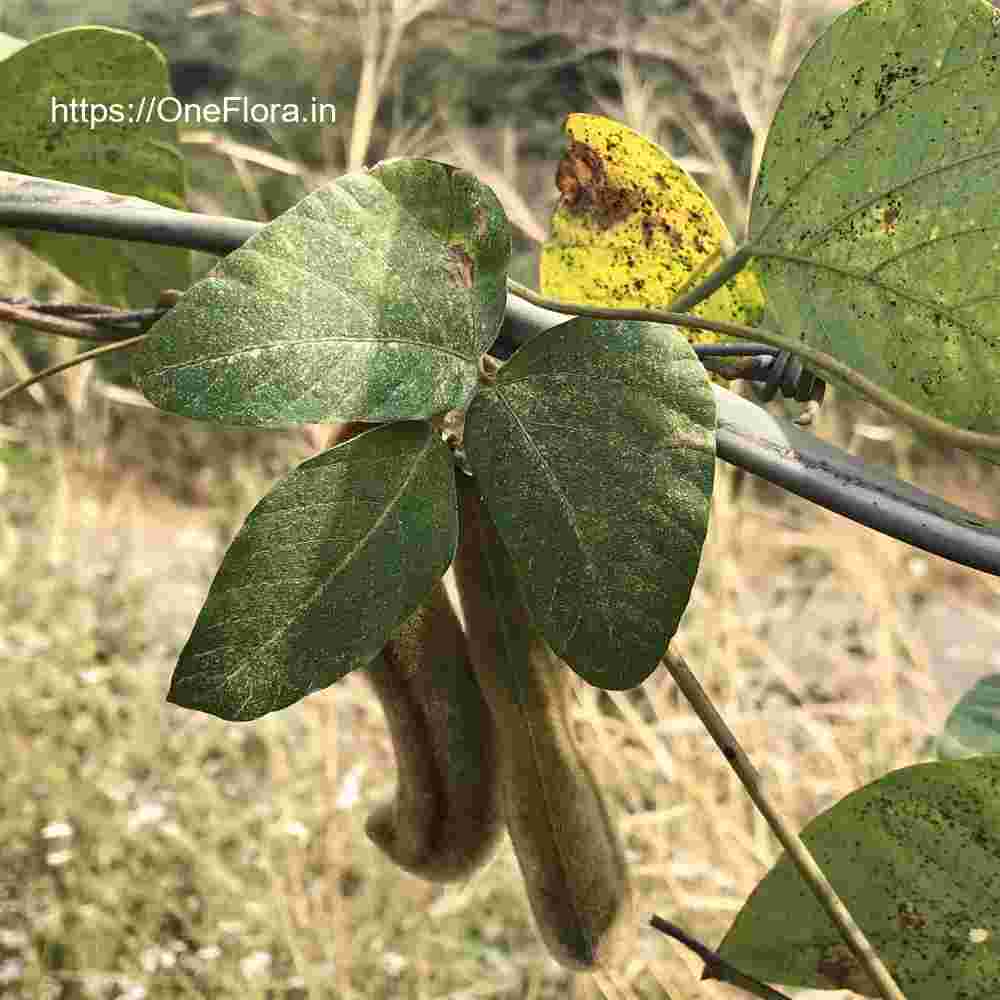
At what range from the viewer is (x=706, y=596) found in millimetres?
1896

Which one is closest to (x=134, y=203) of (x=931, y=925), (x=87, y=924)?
(x=931, y=925)

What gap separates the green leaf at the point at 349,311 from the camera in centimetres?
17

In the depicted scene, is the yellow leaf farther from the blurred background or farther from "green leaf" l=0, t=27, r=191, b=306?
the blurred background

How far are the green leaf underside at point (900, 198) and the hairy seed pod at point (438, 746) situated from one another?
86 mm

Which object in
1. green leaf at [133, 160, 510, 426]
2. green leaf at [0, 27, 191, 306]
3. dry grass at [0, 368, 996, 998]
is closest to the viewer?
green leaf at [133, 160, 510, 426]

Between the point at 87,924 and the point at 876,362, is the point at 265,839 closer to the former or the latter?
the point at 87,924

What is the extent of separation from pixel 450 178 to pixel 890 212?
0.24ft

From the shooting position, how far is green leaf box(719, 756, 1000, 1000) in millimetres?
238

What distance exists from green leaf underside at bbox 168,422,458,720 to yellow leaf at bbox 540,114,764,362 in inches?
3.7

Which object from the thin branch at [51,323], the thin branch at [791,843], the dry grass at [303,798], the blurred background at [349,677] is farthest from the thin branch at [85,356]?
the dry grass at [303,798]

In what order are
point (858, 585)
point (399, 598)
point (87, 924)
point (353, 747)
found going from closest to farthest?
point (399, 598) < point (87, 924) < point (858, 585) < point (353, 747)

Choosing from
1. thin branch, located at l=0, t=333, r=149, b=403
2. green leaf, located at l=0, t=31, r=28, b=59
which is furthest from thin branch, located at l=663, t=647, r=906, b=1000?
green leaf, located at l=0, t=31, r=28, b=59

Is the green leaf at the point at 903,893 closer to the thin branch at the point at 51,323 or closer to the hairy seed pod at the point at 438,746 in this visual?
the hairy seed pod at the point at 438,746

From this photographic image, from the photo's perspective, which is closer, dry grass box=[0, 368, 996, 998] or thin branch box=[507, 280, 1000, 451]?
thin branch box=[507, 280, 1000, 451]
